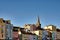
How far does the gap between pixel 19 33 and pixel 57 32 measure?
14.6 metres

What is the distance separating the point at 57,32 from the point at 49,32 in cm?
266

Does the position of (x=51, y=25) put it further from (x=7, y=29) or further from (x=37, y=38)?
(x=7, y=29)

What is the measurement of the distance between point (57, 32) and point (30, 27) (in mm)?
8267

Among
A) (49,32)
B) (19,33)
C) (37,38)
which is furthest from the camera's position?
(49,32)

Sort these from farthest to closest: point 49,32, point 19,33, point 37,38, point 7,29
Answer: point 49,32 → point 37,38 → point 19,33 → point 7,29

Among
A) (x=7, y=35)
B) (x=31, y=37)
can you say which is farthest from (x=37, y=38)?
(x=7, y=35)

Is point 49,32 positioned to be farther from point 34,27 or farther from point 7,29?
point 7,29

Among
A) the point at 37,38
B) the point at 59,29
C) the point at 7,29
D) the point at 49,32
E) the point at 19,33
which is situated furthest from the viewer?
the point at 59,29

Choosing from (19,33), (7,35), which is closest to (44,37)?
(19,33)

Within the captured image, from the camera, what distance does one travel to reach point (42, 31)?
5984 centimetres

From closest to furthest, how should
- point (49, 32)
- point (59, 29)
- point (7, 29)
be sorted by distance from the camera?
1. point (7, 29)
2. point (49, 32)
3. point (59, 29)

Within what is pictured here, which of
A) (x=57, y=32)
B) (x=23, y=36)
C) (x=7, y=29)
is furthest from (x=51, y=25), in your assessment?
(x=7, y=29)

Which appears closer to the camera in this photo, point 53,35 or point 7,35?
point 7,35

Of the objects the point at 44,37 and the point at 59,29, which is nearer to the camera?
the point at 44,37
